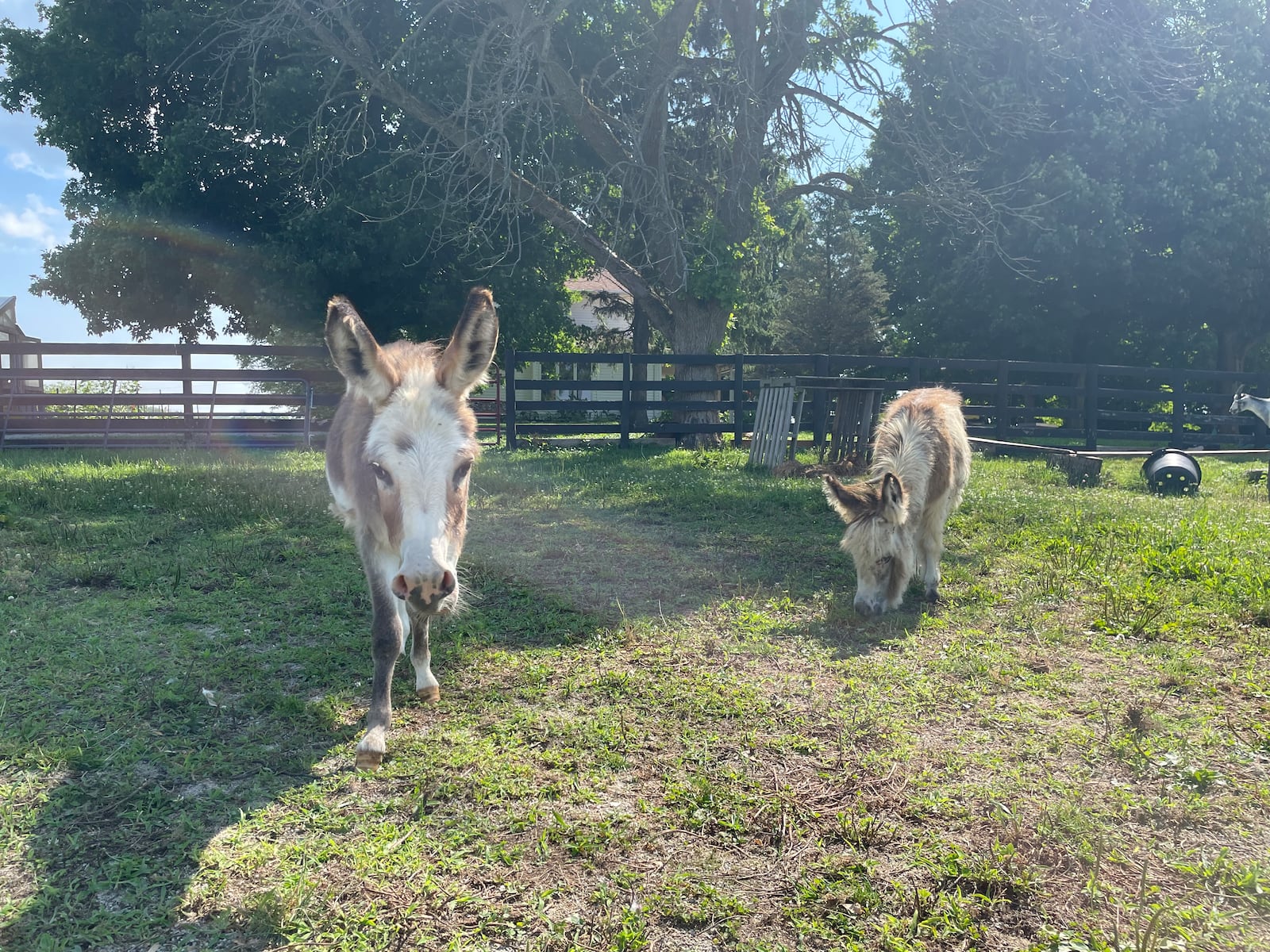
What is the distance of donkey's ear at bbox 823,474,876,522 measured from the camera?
5.89 m

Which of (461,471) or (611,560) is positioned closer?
(461,471)

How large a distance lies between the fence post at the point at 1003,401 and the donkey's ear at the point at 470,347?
15704 mm

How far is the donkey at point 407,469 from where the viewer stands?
311 cm

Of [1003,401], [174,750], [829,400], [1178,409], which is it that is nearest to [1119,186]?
[1178,409]

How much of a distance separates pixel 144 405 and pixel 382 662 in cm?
1489

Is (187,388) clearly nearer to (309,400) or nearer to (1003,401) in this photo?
(309,400)

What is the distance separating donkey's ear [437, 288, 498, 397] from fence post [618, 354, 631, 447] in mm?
11951

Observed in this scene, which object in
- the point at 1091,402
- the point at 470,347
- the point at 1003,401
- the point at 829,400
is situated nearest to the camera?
the point at 470,347

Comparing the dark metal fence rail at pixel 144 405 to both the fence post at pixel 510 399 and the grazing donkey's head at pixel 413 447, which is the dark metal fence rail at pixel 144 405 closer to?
the fence post at pixel 510 399

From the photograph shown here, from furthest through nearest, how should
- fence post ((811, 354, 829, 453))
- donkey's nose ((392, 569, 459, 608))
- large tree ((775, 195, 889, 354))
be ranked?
large tree ((775, 195, 889, 354)) < fence post ((811, 354, 829, 453)) < donkey's nose ((392, 569, 459, 608))

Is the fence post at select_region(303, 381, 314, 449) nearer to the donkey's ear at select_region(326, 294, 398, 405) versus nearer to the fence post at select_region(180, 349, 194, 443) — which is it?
the fence post at select_region(180, 349, 194, 443)

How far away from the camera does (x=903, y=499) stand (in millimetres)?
5887

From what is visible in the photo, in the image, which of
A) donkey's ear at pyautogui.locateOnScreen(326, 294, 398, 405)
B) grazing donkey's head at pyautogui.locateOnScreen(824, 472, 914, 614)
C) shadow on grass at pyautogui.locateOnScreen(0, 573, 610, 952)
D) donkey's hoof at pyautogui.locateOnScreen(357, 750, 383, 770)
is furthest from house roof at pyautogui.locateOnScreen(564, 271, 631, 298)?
donkey's hoof at pyautogui.locateOnScreen(357, 750, 383, 770)

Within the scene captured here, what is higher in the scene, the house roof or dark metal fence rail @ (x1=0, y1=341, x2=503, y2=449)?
the house roof
